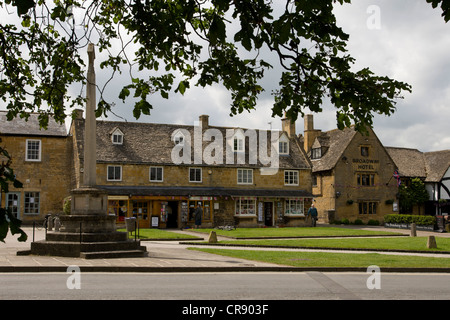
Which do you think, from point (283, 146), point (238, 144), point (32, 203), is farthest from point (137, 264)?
point (283, 146)

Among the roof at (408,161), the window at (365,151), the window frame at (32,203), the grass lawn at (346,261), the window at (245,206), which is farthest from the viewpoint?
the roof at (408,161)

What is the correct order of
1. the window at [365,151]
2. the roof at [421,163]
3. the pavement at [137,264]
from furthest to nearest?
1. the roof at [421,163]
2. the window at [365,151]
3. the pavement at [137,264]

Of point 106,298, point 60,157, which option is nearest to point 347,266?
point 106,298

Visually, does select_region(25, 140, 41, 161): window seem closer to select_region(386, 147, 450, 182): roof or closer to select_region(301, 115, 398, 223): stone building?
select_region(301, 115, 398, 223): stone building

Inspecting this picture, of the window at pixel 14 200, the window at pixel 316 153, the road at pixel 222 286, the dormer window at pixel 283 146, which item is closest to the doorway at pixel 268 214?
the dormer window at pixel 283 146

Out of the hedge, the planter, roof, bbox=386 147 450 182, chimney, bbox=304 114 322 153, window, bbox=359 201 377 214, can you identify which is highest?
chimney, bbox=304 114 322 153

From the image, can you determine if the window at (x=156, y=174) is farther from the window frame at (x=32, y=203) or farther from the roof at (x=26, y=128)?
the window frame at (x=32, y=203)

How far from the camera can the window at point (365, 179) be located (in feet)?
156

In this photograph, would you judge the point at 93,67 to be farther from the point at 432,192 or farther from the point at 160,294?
the point at 432,192

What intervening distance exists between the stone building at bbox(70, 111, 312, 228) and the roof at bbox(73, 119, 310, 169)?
0.27ft

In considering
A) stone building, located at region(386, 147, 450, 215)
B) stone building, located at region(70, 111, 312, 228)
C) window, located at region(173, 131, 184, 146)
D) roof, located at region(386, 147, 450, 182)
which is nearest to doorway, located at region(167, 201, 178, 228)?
stone building, located at region(70, 111, 312, 228)

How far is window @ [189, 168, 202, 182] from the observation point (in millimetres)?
40594
